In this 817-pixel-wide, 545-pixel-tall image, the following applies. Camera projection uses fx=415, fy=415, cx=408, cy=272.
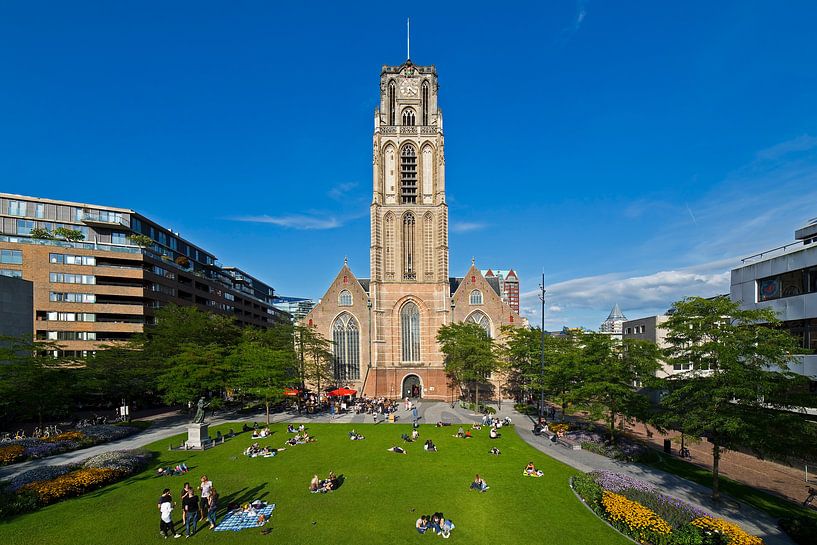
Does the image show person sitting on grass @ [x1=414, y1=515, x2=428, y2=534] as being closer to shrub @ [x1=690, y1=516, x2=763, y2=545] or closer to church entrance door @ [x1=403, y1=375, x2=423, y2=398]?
shrub @ [x1=690, y1=516, x2=763, y2=545]

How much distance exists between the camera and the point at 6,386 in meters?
28.5

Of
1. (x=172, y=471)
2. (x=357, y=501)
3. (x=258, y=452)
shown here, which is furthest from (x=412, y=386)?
(x=357, y=501)

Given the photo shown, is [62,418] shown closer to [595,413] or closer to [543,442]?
[543,442]

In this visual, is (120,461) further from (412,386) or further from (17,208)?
(17,208)

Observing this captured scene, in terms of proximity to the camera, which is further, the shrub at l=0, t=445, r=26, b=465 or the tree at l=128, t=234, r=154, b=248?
the tree at l=128, t=234, r=154, b=248

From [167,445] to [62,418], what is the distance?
1906 centimetres

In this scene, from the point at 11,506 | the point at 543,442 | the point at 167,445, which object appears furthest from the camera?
the point at 543,442

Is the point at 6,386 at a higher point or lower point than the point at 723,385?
lower

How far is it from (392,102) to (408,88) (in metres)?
3.15

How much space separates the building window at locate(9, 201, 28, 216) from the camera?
5906 cm

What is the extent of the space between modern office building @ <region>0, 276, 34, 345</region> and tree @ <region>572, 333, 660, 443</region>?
148 feet

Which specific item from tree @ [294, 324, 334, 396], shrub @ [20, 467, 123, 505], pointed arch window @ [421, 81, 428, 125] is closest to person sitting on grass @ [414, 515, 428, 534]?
shrub @ [20, 467, 123, 505]

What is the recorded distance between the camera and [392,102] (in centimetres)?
6369

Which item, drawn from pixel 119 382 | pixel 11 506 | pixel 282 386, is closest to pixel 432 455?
pixel 282 386
